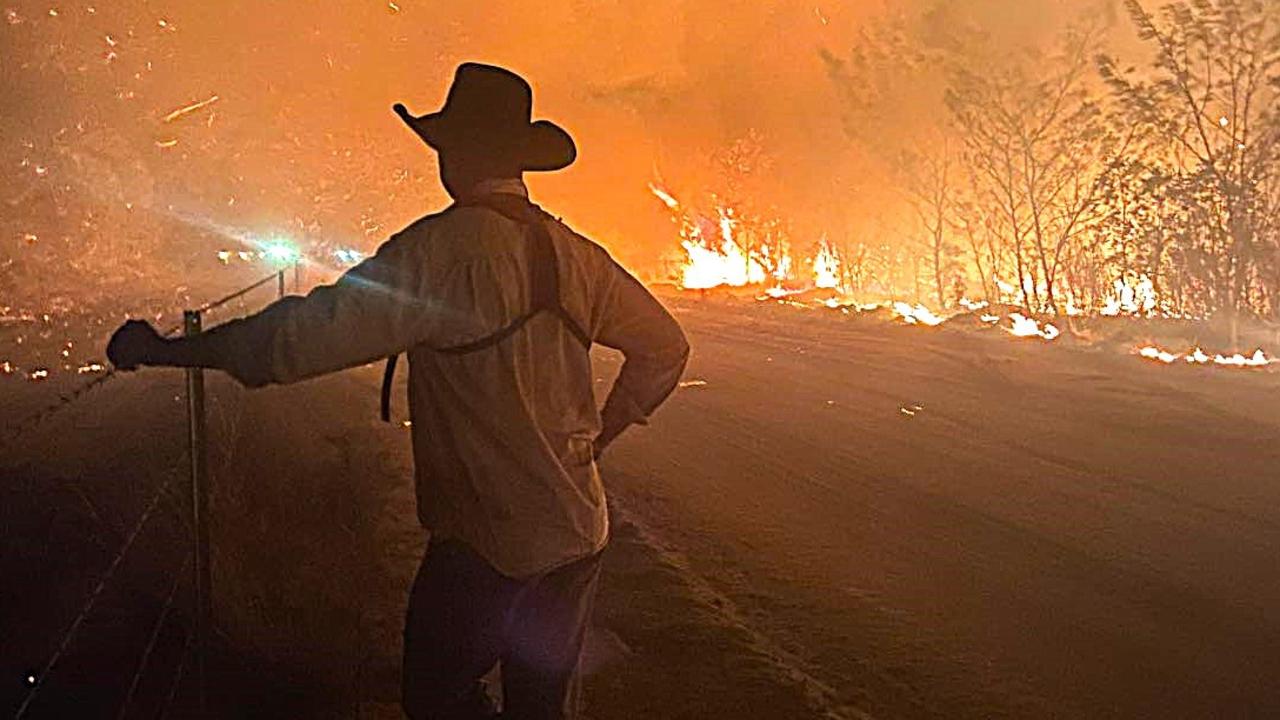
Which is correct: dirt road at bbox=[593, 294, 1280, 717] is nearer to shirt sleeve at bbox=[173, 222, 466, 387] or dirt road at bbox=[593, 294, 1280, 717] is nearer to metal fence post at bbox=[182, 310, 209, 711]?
metal fence post at bbox=[182, 310, 209, 711]

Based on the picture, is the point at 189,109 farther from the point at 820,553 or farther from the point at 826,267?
the point at 820,553

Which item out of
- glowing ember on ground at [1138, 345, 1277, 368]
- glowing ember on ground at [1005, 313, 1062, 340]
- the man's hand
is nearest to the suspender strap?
the man's hand

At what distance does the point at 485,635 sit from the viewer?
2811 millimetres

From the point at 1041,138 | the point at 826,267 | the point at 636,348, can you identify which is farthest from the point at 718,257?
the point at 636,348

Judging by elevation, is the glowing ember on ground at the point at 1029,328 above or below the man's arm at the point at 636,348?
below

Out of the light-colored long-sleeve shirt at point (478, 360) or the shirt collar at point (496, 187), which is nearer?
the light-colored long-sleeve shirt at point (478, 360)

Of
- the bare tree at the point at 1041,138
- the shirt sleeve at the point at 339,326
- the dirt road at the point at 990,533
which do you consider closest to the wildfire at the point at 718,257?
the bare tree at the point at 1041,138

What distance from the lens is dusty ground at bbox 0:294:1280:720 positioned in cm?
495

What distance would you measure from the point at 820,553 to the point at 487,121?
466 centimetres

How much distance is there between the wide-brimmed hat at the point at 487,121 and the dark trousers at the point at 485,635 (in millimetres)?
870

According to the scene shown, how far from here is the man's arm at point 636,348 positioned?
298cm

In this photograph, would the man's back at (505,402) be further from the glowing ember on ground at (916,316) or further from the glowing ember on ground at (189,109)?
the glowing ember on ground at (189,109)

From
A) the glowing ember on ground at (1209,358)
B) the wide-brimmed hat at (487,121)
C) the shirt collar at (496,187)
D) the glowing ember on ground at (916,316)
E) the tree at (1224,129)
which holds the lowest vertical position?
the glowing ember on ground at (1209,358)

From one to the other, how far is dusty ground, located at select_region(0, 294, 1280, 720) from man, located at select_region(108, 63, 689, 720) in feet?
6.00
